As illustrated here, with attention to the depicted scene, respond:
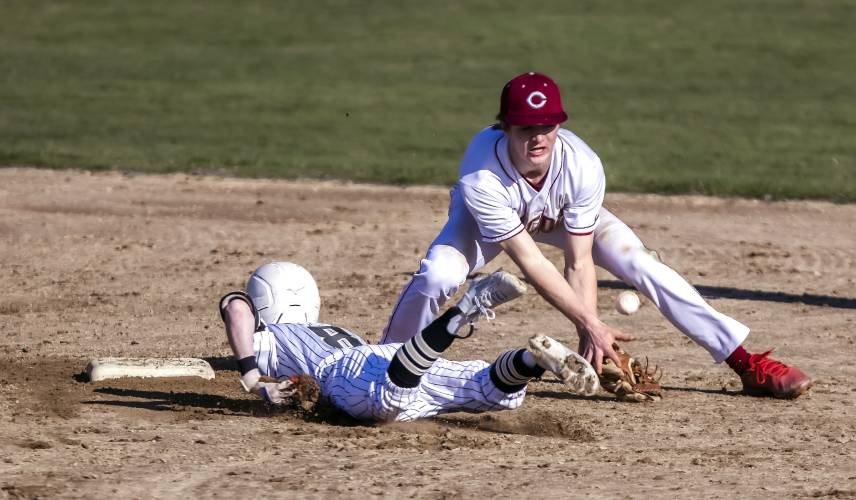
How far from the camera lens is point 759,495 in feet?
16.1

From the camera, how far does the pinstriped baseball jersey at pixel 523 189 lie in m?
6.14

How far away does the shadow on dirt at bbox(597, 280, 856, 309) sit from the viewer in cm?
886

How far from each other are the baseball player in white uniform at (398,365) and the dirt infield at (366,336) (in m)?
0.14

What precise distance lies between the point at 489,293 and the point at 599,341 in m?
0.63

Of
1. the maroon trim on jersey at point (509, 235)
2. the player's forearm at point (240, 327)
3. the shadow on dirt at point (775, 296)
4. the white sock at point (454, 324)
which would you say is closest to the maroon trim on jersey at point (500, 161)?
the maroon trim on jersey at point (509, 235)

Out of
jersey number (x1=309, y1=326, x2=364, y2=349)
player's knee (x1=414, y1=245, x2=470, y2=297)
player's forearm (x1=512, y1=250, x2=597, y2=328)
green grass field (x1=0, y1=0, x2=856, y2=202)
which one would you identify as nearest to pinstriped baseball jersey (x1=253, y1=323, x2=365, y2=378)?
jersey number (x1=309, y1=326, x2=364, y2=349)

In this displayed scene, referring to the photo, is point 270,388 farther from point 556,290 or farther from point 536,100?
point 536,100

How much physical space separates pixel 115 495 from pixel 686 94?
14.7m

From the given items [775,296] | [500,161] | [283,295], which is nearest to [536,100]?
[500,161]

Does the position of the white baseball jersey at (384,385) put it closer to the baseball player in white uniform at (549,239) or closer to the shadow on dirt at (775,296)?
the baseball player in white uniform at (549,239)

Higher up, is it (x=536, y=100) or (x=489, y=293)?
(x=536, y=100)

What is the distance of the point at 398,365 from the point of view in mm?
5562

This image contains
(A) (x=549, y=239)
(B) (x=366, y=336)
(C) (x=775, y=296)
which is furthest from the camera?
(C) (x=775, y=296)

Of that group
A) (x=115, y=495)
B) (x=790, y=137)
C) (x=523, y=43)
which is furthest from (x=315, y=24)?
(x=115, y=495)
